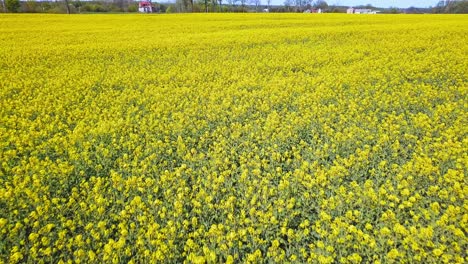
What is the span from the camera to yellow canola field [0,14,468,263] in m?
3.56

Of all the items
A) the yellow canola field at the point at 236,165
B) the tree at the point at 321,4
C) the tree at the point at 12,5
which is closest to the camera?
the yellow canola field at the point at 236,165

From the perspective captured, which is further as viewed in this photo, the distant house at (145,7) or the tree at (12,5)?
the distant house at (145,7)

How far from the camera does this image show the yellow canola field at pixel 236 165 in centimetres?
356

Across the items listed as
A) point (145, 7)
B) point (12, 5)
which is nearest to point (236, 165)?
point (12, 5)

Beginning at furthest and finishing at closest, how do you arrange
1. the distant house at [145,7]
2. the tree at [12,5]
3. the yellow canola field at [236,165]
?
1. the distant house at [145,7]
2. the tree at [12,5]
3. the yellow canola field at [236,165]

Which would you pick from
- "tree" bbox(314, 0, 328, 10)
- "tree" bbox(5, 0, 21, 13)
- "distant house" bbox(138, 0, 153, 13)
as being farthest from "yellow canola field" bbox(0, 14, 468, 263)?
"tree" bbox(314, 0, 328, 10)

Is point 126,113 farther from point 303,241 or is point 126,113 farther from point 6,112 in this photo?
point 303,241

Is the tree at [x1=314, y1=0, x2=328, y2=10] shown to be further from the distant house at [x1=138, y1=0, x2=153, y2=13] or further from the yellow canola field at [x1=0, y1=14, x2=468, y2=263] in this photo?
the yellow canola field at [x1=0, y1=14, x2=468, y2=263]

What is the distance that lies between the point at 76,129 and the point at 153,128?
163 cm

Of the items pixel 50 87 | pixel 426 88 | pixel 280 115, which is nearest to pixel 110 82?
pixel 50 87

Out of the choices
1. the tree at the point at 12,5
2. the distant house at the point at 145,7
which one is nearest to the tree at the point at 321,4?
the distant house at the point at 145,7

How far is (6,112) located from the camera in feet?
25.6

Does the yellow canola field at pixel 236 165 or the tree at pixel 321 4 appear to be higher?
the tree at pixel 321 4

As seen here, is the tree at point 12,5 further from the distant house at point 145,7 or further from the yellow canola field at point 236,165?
the yellow canola field at point 236,165
